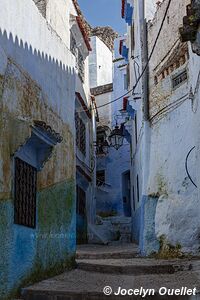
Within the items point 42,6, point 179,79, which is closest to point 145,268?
point 179,79

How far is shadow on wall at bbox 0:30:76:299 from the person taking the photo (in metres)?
5.86

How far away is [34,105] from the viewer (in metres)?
7.27

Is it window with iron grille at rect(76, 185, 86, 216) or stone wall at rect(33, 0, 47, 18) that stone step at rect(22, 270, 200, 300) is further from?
window with iron grille at rect(76, 185, 86, 216)

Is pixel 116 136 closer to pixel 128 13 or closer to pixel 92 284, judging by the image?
pixel 128 13

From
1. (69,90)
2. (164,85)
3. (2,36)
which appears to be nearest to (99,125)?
(164,85)

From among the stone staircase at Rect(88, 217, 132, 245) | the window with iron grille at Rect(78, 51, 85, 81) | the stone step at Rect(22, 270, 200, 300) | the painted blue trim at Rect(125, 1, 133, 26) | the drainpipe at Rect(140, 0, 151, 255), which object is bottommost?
the stone step at Rect(22, 270, 200, 300)

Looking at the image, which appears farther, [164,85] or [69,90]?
[164,85]

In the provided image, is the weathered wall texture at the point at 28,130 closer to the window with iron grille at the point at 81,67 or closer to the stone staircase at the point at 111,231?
the window with iron grille at the point at 81,67

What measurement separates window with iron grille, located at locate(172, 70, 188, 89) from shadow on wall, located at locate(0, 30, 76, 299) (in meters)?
3.12

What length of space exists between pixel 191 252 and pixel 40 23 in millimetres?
6330

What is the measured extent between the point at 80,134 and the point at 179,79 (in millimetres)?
7352

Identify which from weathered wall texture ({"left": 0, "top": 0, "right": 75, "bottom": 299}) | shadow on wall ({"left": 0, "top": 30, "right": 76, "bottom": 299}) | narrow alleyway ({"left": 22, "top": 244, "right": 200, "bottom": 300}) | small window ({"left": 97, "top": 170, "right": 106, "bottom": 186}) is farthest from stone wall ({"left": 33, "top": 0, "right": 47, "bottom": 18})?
small window ({"left": 97, "top": 170, "right": 106, "bottom": 186})

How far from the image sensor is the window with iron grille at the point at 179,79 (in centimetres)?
1159

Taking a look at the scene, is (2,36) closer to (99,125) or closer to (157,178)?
(157,178)
